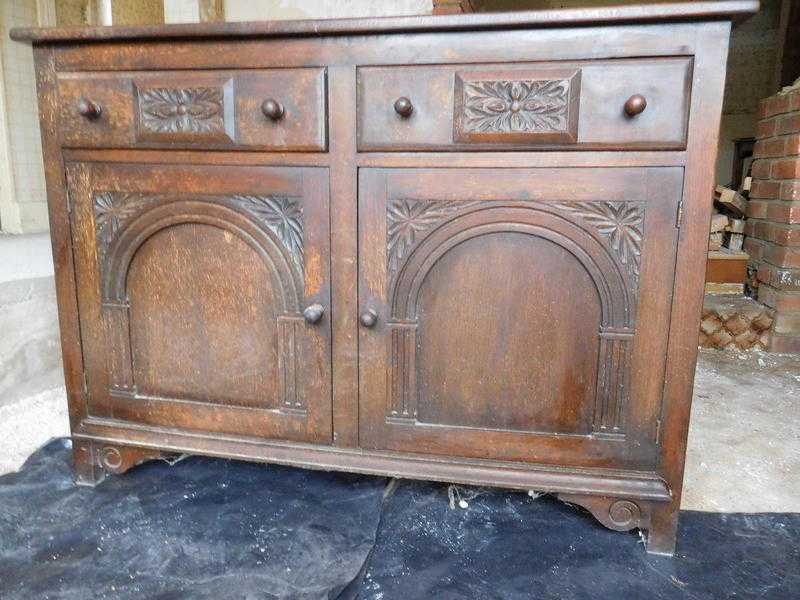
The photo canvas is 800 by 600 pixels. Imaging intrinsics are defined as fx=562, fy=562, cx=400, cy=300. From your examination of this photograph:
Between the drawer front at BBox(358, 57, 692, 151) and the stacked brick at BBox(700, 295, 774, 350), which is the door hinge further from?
the stacked brick at BBox(700, 295, 774, 350)

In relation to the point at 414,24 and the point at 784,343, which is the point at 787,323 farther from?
the point at 414,24

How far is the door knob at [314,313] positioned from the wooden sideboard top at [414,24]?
0.49 metres

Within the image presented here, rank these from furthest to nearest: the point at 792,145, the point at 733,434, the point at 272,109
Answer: the point at 792,145, the point at 733,434, the point at 272,109

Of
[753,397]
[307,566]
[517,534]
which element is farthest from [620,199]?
[753,397]

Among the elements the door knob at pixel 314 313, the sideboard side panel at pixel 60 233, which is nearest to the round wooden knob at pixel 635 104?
the door knob at pixel 314 313

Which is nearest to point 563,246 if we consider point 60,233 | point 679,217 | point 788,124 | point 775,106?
point 679,217

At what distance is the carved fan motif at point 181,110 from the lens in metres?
1.04

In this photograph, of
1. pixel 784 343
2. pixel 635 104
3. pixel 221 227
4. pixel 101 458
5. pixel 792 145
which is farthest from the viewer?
pixel 784 343

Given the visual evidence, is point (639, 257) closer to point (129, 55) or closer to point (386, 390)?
point (386, 390)

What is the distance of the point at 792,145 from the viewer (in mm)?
2117

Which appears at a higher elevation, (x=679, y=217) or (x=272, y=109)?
(x=272, y=109)

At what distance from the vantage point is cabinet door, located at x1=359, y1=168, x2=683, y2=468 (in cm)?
98

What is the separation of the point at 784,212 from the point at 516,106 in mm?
1784

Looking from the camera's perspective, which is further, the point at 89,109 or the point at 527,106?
the point at 89,109
